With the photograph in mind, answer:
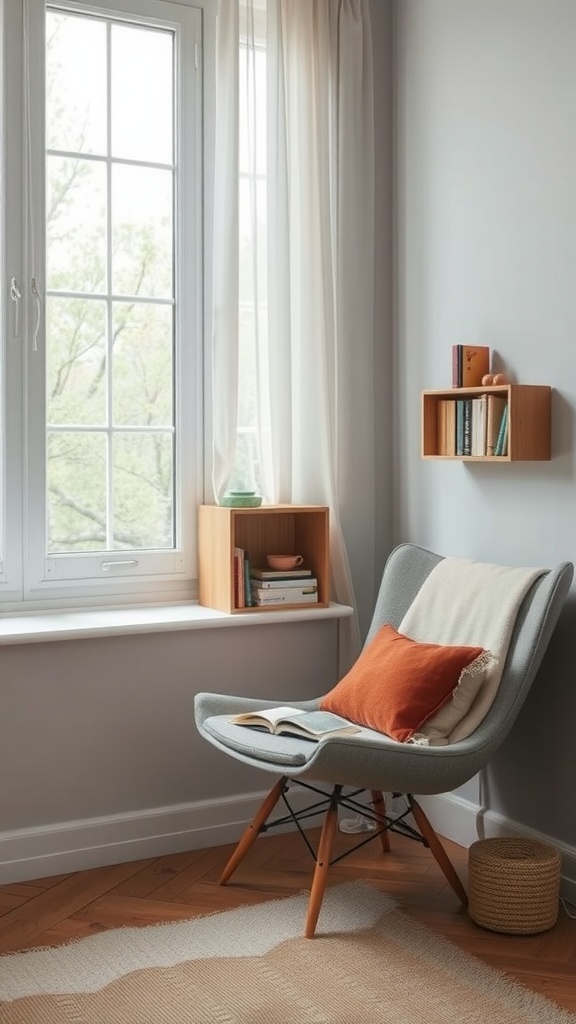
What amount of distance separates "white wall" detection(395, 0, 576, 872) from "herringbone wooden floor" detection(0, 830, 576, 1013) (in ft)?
1.11

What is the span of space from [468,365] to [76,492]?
123 cm

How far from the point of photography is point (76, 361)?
132 inches

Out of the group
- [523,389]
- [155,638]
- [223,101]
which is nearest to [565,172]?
[523,389]

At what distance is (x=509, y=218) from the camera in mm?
3139

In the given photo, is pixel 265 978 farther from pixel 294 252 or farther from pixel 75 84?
pixel 75 84

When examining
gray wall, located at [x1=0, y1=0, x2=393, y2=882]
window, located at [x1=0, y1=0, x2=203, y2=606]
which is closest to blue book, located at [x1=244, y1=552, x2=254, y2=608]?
gray wall, located at [x1=0, y1=0, x2=393, y2=882]

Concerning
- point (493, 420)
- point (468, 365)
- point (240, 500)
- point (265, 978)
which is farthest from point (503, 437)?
point (265, 978)

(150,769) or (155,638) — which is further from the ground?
(155,638)

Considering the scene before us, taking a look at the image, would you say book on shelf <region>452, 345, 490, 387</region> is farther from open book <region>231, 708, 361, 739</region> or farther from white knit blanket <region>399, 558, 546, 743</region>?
open book <region>231, 708, 361, 739</region>

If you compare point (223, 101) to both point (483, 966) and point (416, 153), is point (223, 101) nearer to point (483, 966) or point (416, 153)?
point (416, 153)

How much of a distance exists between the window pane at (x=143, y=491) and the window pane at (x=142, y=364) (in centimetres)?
7

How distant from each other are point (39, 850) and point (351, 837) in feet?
3.12

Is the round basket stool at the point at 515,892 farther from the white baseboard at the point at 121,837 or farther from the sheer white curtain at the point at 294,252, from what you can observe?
the sheer white curtain at the point at 294,252

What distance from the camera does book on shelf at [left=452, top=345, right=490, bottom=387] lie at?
3.18 m
